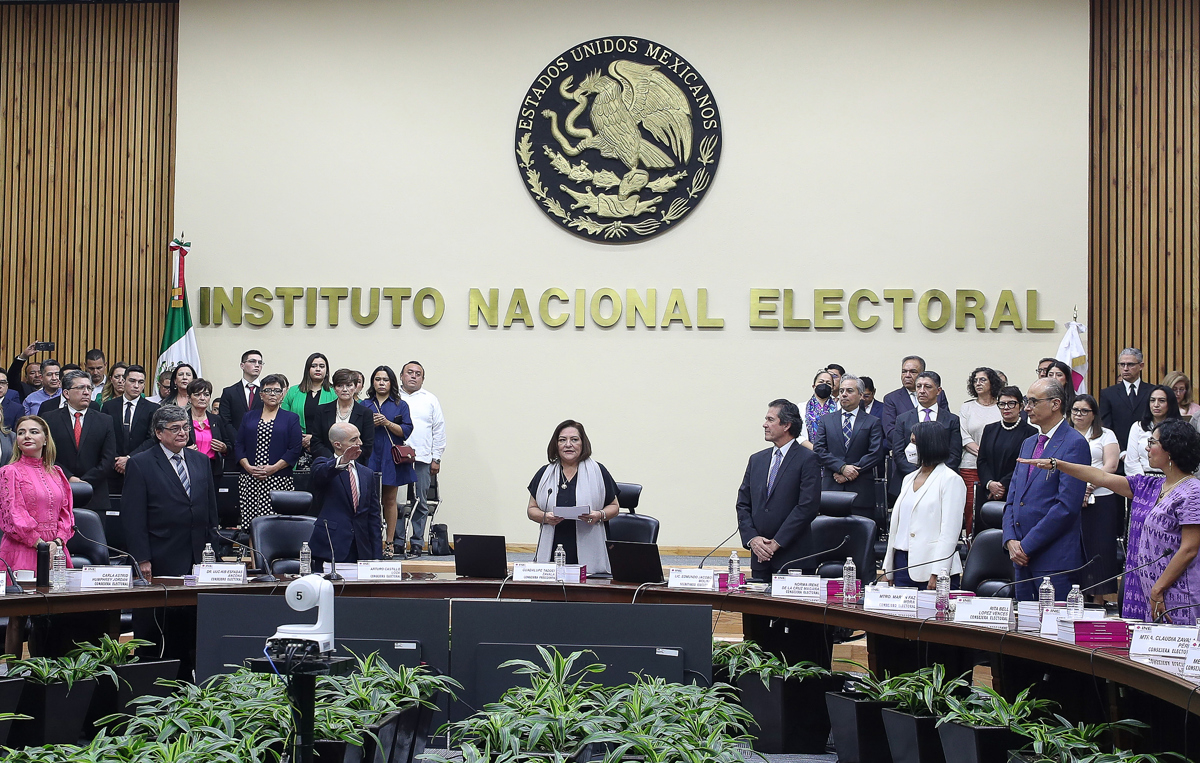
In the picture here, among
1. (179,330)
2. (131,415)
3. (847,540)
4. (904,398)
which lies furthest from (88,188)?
(847,540)

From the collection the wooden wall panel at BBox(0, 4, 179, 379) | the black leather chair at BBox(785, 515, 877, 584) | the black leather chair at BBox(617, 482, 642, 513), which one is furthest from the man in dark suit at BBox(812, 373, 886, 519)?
the wooden wall panel at BBox(0, 4, 179, 379)

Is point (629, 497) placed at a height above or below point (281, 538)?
above

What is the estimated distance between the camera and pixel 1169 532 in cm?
397

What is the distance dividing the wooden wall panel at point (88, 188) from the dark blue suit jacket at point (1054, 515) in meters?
7.47

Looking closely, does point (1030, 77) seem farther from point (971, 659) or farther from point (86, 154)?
point (86, 154)

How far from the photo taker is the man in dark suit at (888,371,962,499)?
731cm

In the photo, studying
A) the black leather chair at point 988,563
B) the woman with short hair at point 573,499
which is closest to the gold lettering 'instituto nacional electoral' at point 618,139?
the woman with short hair at point 573,499

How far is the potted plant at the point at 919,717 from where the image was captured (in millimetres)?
3939

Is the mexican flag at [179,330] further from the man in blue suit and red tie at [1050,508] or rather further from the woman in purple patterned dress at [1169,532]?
the woman in purple patterned dress at [1169,532]

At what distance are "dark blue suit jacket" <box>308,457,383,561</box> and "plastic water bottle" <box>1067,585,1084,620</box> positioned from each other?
332 centimetres

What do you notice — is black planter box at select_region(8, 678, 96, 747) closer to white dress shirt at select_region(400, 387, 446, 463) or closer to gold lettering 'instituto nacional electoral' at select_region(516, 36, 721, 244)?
white dress shirt at select_region(400, 387, 446, 463)

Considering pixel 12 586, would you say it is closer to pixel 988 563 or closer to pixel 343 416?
pixel 343 416

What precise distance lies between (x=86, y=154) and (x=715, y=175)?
5215 mm

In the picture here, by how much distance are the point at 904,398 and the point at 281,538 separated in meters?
4.21
